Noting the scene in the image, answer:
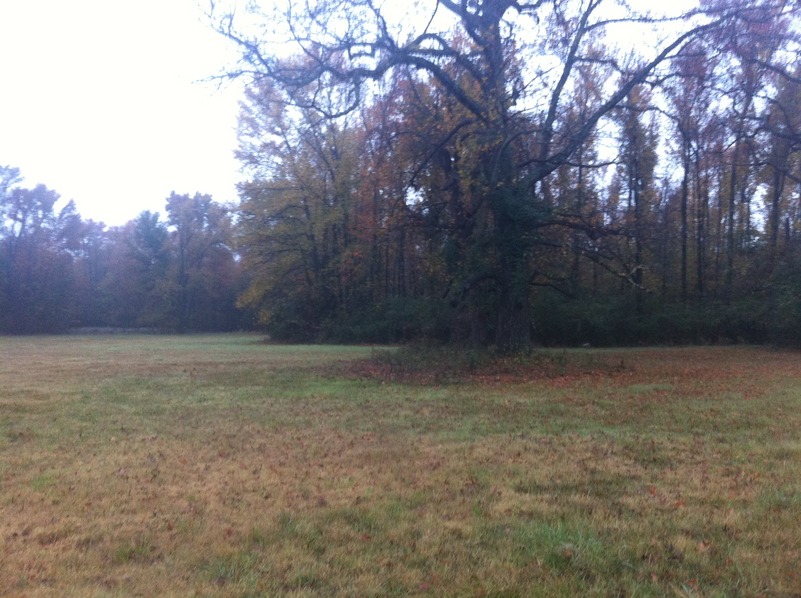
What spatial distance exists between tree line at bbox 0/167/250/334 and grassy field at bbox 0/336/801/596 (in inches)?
2284

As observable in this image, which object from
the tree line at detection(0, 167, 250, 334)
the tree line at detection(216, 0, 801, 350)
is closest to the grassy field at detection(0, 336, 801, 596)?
the tree line at detection(216, 0, 801, 350)

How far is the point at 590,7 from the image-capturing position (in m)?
19.1

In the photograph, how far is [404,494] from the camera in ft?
22.2

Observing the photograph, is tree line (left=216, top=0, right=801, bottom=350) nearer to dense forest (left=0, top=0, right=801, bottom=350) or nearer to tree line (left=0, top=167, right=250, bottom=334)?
dense forest (left=0, top=0, right=801, bottom=350)

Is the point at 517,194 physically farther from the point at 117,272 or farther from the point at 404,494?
the point at 117,272

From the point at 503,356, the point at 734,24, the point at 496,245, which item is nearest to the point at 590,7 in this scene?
the point at 734,24

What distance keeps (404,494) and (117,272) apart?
76.0 metres

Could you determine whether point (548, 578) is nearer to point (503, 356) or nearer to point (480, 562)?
point (480, 562)

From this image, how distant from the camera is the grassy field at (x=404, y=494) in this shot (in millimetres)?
4801

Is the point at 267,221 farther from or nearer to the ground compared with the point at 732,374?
farther from the ground

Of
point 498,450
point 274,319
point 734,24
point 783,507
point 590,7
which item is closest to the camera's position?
point 783,507

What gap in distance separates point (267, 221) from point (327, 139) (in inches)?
262

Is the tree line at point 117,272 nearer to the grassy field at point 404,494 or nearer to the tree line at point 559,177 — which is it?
the tree line at point 559,177

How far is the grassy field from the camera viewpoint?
480 cm
